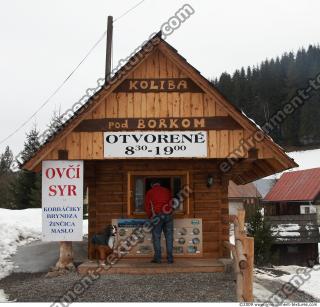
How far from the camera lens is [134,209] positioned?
1293 cm

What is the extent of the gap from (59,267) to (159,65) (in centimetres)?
532

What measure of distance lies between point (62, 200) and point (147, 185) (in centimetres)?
262

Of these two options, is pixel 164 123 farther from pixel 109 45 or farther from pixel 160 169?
pixel 109 45

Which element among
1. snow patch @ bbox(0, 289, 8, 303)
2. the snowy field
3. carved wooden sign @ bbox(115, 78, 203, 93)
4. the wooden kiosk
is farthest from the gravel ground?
carved wooden sign @ bbox(115, 78, 203, 93)

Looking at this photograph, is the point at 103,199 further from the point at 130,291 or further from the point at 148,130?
the point at 130,291

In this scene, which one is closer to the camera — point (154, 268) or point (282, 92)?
point (154, 268)

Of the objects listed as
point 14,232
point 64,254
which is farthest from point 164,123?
point 14,232

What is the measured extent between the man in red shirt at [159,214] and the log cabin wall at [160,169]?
125cm

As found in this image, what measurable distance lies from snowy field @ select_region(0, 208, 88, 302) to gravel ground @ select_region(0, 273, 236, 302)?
290cm

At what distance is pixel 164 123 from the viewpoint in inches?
453

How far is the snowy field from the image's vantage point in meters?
14.9

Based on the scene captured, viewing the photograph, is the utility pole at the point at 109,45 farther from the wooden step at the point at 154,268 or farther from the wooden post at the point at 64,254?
the wooden step at the point at 154,268

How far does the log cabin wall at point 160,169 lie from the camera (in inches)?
507

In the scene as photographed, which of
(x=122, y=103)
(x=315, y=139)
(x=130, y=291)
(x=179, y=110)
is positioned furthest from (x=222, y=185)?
(x=315, y=139)
